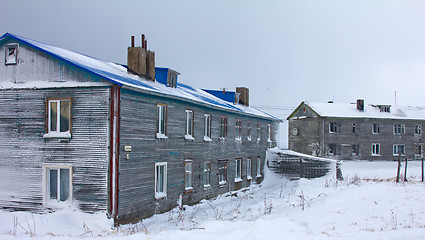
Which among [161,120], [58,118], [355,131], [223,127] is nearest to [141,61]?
[161,120]

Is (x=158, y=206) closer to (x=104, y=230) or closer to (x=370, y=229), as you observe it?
(x=104, y=230)

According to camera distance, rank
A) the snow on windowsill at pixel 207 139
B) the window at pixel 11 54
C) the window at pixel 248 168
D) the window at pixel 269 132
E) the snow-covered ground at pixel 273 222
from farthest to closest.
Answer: the window at pixel 269 132 → the window at pixel 248 168 → the snow on windowsill at pixel 207 139 → the window at pixel 11 54 → the snow-covered ground at pixel 273 222

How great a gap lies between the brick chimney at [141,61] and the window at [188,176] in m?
4.87

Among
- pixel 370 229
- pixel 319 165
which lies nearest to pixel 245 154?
pixel 319 165

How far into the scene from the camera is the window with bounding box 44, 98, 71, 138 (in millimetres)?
16328

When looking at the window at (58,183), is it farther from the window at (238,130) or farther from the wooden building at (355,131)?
the wooden building at (355,131)

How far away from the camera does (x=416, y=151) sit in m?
55.9

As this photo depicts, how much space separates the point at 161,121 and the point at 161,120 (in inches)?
1.8

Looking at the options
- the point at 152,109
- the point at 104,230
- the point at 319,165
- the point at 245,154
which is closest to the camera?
the point at 104,230

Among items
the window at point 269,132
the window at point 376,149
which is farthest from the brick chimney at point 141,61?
the window at point 376,149

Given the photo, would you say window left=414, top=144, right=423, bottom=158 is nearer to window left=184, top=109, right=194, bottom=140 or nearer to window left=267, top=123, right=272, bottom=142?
window left=267, top=123, right=272, bottom=142

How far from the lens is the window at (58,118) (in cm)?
1633

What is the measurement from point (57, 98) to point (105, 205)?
457cm

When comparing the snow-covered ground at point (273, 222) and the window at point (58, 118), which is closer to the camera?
the snow-covered ground at point (273, 222)
